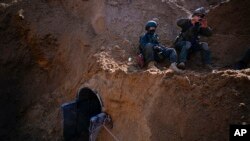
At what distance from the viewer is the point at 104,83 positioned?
6652mm

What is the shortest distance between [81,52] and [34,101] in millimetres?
1835

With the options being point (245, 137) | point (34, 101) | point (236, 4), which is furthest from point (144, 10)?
point (245, 137)

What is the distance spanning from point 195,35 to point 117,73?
185cm

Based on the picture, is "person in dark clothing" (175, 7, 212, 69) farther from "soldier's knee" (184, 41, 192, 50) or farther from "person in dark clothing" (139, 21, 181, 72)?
"person in dark clothing" (139, 21, 181, 72)

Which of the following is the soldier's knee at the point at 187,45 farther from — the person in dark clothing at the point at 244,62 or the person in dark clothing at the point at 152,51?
the person in dark clothing at the point at 244,62

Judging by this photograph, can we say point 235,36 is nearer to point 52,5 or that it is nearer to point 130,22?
point 130,22

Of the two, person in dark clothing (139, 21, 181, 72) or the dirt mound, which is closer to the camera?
person in dark clothing (139, 21, 181, 72)

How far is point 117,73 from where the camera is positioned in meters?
6.52

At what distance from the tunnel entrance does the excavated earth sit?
334 mm

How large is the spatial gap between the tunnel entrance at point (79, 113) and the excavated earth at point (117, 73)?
0.33 metres

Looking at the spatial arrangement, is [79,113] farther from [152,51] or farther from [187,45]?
[187,45]

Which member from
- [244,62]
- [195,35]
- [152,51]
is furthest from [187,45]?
[244,62]

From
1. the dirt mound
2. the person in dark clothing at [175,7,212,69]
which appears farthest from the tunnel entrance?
the dirt mound

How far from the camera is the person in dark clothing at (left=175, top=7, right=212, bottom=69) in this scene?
6.62 m
